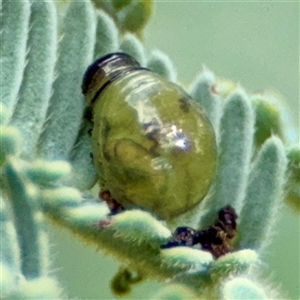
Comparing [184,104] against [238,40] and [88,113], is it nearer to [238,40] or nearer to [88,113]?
[88,113]

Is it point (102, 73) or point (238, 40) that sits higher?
point (238, 40)

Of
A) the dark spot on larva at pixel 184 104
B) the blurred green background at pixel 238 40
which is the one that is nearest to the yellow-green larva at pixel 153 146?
the dark spot on larva at pixel 184 104

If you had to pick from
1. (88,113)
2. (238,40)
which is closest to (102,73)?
(88,113)

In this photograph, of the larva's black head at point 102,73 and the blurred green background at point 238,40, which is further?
the blurred green background at point 238,40

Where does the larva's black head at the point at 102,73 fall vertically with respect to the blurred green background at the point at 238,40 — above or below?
below

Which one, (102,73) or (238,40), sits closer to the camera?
(102,73)

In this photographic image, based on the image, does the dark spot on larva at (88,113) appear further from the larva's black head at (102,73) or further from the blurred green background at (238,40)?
the blurred green background at (238,40)
